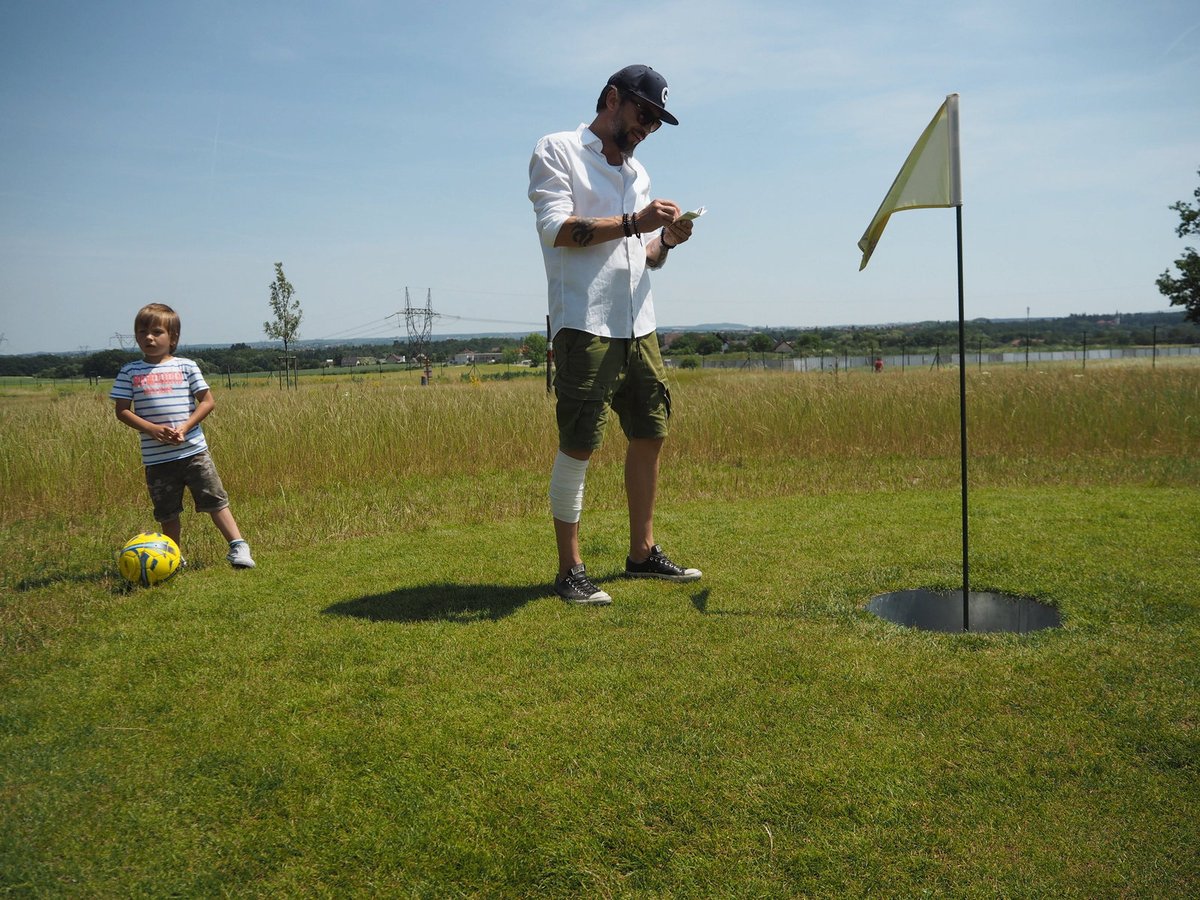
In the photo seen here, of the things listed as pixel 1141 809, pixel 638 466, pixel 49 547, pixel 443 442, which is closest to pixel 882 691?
pixel 1141 809

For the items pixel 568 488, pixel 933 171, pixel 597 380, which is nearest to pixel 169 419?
pixel 568 488

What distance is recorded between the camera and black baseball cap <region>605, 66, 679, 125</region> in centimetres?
342

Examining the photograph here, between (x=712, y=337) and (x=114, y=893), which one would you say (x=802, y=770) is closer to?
(x=114, y=893)

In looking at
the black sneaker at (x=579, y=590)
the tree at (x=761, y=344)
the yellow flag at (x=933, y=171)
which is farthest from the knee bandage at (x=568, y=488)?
the tree at (x=761, y=344)

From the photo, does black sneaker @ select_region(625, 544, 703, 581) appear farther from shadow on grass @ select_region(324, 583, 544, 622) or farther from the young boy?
the young boy

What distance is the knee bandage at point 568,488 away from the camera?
363cm

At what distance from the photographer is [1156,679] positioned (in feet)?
8.70

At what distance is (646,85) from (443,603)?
2361mm

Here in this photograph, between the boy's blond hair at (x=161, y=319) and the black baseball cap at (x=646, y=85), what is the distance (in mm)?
2776

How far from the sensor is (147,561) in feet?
13.3

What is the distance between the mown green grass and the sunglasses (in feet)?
6.63

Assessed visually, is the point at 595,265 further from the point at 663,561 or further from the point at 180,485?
the point at 180,485

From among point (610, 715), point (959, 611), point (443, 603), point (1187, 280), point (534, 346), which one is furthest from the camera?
point (534, 346)

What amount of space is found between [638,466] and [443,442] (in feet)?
14.8
